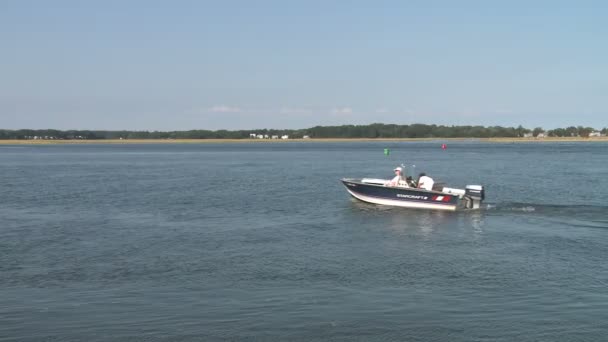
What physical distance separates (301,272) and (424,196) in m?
15.9

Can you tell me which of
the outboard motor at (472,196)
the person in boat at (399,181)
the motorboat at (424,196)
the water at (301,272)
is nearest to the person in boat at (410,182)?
the motorboat at (424,196)

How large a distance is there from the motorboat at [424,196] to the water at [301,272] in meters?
0.71

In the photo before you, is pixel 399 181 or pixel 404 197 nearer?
pixel 404 197

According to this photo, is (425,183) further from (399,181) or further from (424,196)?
(399,181)

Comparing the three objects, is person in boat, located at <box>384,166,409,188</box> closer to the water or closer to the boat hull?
the boat hull

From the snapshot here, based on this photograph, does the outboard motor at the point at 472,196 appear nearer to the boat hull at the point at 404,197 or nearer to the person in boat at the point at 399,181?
the boat hull at the point at 404,197

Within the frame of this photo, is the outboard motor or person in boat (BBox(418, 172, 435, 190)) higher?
person in boat (BBox(418, 172, 435, 190))

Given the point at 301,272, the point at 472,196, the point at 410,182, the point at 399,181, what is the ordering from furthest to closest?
the point at 410,182 → the point at 399,181 → the point at 472,196 → the point at 301,272

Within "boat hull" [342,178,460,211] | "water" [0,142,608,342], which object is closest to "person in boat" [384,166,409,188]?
"boat hull" [342,178,460,211]

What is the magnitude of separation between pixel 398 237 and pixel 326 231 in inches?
132

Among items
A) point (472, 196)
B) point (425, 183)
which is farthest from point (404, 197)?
point (472, 196)

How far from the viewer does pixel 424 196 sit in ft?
113

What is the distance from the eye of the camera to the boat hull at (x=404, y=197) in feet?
112

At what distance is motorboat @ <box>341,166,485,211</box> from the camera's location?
112ft
